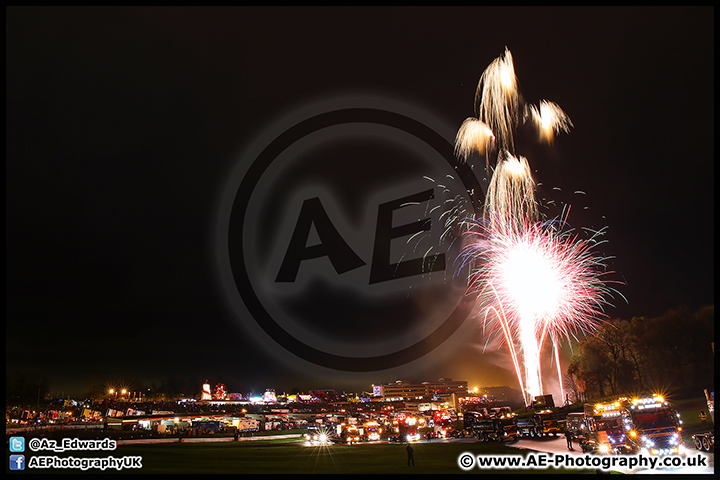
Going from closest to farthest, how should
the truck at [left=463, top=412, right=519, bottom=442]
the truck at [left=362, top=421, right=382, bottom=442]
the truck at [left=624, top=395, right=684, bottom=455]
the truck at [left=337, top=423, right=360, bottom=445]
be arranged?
the truck at [left=624, top=395, right=684, bottom=455] → the truck at [left=463, top=412, right=519, bottom=442] → the truck at [left=337, top=423, right=360, bottom=445] → the truck at [left=362, top=421, right=382, bottom=442]

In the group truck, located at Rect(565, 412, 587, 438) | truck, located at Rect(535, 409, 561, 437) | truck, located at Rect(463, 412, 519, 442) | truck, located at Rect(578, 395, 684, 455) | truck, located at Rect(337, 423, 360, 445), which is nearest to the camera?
truck, located at Rect(578, 395, 684, 455)

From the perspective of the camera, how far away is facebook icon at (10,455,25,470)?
31.9 m

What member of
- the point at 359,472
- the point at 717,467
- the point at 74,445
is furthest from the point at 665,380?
the point at 74,445

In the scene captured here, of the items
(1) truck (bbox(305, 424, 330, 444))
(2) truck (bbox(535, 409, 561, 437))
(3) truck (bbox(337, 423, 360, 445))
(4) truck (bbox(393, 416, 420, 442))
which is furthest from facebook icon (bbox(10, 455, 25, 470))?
(2) truck (bbox(535, 409, 561, 437))

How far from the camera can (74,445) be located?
43688 mm

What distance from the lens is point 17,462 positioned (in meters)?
32.5

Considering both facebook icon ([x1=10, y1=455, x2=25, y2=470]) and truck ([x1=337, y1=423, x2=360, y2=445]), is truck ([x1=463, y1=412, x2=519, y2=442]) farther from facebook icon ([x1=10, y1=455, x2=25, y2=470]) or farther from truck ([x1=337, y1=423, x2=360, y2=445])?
facebook icon ([x1=10, y1=455, x2=25, y2=470])

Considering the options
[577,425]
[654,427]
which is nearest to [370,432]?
[577,425]

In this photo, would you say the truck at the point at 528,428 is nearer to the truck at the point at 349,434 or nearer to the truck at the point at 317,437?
the truck at the point at 349,434

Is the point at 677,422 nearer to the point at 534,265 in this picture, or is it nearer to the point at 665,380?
the point at 534,265

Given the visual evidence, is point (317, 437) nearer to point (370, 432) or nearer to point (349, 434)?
point (349, 434)

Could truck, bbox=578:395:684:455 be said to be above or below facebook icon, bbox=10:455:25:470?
below

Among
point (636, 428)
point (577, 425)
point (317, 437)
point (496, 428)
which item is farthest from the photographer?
point (317, 437)

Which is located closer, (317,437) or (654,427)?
(654,427)
